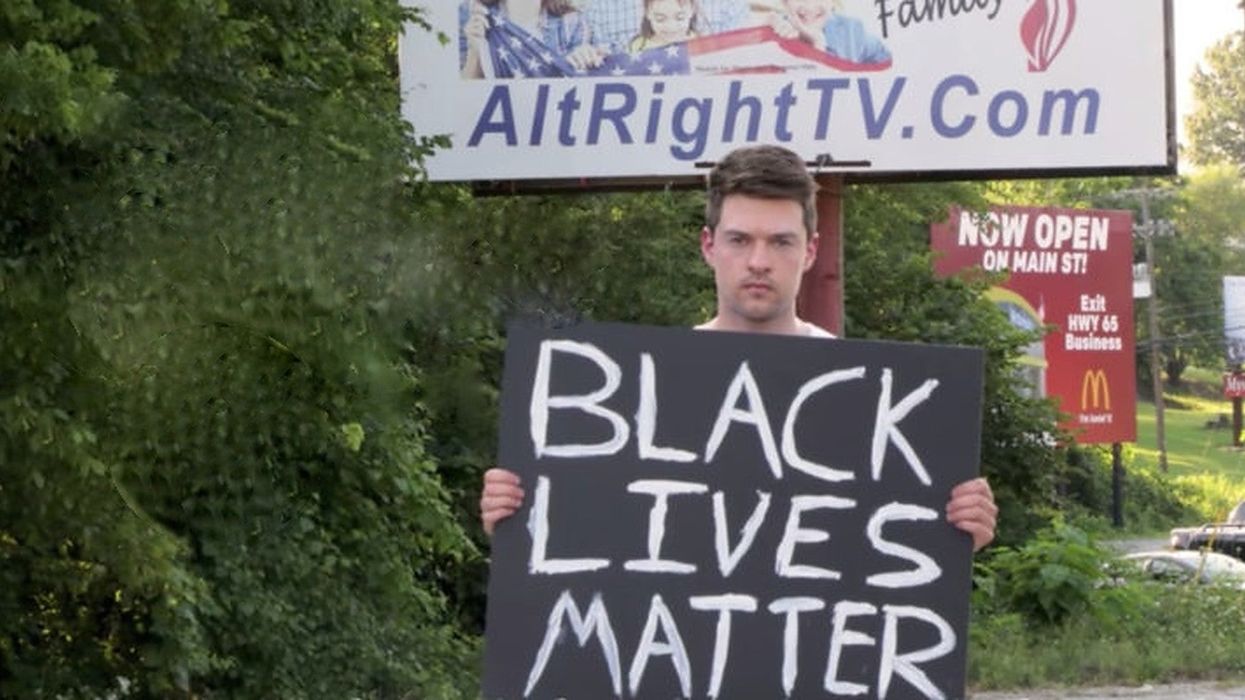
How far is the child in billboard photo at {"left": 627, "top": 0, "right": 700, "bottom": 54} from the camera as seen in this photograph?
18812 millimetres

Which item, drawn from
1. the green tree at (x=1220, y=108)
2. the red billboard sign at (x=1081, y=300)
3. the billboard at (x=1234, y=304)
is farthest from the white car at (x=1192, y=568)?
the green tree at (x=1220, y=108)

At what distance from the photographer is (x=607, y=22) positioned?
18922 millimetres

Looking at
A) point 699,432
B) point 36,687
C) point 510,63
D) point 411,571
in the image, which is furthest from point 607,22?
point 699,432

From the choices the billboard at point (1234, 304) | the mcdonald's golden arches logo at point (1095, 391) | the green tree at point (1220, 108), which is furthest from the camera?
the green tree at point (1220, 108)

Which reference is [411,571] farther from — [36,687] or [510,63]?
[510,63]

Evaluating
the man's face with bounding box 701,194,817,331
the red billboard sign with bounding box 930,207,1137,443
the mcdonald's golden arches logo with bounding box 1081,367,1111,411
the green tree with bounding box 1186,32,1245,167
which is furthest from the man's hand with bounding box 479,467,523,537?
the green tree with bounding box 1186,32,1245,167

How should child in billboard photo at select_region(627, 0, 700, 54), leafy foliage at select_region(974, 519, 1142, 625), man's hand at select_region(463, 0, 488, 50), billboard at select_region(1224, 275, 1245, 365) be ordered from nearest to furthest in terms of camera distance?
1. child in billboard photo at select_region(627, 0, 700, 54)
2. man's hand at select_region(463, 0, 488, 50)
3. leafy foliage at select_region(974, 519, 1142, 625)
4. billboard at select_region(1224, 275, 1245, 365)

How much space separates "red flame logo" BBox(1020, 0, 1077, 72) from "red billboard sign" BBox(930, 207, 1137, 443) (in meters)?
29.5

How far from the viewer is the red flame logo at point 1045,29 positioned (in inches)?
734

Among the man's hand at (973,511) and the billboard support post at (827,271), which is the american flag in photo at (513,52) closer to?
the billboard support post at (827,271)

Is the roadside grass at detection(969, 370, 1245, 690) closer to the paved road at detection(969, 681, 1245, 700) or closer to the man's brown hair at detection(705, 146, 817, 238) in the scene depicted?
the paved road at detection(969, 681, 1245, 700)

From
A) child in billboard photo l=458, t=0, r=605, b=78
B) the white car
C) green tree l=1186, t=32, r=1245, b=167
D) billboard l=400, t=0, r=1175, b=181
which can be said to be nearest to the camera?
billboard l=400, t=0, r=1175, b=181

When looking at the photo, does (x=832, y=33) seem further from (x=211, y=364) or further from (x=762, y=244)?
(x=762, y=244)

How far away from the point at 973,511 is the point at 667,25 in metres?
14.2
